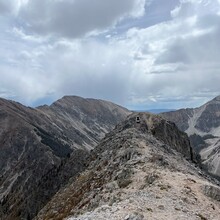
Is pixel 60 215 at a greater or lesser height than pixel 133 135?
lesser

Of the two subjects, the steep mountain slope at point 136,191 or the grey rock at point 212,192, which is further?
the grey rock at point 212,192

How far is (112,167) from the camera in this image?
236 feet

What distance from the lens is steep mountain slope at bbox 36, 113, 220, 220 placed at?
40.8m

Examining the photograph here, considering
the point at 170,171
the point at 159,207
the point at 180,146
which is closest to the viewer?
the point at 159,207

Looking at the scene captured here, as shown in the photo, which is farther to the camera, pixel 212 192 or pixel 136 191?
pixel 212 192

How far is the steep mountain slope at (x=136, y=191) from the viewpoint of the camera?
4084 centimetres

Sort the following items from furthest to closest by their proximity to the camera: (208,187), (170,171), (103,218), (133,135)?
(133,135)
(170,171)
(208,187)
(103,218)

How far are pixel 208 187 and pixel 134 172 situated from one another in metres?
11.7

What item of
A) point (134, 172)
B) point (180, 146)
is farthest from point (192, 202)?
point (180, 146)

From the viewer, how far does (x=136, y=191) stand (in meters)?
50.2

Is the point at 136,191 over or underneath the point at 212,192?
over

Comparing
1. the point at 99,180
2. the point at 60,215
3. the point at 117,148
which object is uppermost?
the point at 117,148

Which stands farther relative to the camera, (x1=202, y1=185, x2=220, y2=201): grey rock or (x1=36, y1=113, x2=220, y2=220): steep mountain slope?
(x1=202, y1=185, x2=220, y2=201): grey rock

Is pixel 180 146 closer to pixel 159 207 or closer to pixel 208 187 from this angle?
pixel 208 187
